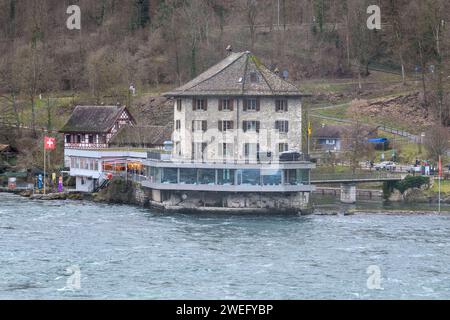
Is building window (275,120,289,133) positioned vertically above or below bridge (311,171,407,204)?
above

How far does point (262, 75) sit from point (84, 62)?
6081cm

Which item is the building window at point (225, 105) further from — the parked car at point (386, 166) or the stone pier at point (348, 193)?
the parked car at point (386, 166)

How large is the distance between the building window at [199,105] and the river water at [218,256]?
11208 mm

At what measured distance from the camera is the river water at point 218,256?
226 ft

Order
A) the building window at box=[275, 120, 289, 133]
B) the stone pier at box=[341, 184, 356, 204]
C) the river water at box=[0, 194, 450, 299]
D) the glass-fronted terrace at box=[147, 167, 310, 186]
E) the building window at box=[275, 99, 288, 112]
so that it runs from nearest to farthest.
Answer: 1. the river water at box=[0, 194, 450, 299]
2. the glass-fronted terrace at box=[147, 167, 310, 186]
3. the building window at box=[275, 99, 288, 112]
4. the building window at box=[275, 120, 289, 133]
5. the stone pier at box=[341, 184, 356, 204]

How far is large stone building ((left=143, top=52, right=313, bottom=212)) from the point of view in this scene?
10400 cm

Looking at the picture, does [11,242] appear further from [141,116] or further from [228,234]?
[141,116]

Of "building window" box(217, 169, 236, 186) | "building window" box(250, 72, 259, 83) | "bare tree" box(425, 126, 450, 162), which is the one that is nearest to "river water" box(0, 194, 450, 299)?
"building window" box(217, 169, 236, 186)

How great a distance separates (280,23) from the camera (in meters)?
170

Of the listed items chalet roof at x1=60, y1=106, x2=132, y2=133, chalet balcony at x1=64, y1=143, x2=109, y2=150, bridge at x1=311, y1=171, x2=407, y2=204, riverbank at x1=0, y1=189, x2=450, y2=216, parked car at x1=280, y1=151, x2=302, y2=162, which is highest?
chalet roof at x1=60, y1=106, x2=132, y2=133

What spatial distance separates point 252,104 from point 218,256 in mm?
31225

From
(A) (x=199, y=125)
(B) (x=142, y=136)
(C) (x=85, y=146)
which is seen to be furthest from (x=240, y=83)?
(C) (x=85, y=146)

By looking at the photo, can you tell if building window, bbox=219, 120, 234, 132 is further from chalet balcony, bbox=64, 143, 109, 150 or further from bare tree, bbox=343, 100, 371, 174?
chalet balcony, bbox=64, 143, 109, 150

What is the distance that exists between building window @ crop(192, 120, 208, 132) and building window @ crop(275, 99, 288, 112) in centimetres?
656
